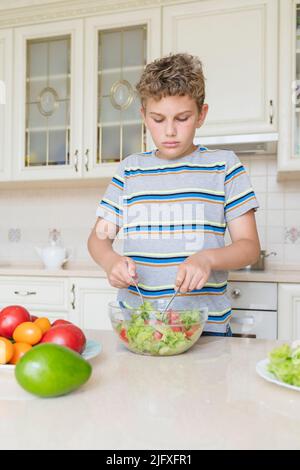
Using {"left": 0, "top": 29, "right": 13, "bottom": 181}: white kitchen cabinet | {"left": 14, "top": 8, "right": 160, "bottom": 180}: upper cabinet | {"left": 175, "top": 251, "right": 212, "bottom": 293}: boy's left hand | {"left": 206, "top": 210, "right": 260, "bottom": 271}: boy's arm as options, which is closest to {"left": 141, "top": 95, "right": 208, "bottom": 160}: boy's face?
{"left": 206, "top": 210, "right": 260, "bottom": 271}: boy's arm

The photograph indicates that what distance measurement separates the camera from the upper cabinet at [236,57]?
7.27ft

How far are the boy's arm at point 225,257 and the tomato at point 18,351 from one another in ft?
0.89

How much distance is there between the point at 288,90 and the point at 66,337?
73.0 inches

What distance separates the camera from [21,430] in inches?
20.1

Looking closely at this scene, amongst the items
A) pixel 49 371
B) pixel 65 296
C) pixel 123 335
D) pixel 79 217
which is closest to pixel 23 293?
pixel 65 296

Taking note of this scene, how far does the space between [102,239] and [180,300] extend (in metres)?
0.25

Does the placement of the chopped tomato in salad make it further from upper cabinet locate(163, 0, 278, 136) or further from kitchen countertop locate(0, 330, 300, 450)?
upper cabinet locate(163, 0, 278, 136)

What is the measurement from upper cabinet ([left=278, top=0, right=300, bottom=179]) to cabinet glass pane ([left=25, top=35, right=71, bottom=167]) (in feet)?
3.66

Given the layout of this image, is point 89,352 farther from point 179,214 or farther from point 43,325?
point 179,214

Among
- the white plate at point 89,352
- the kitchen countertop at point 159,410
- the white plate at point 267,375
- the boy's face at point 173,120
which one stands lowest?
the kitchen countertop at point 159,410

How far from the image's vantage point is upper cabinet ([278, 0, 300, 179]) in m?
2.19

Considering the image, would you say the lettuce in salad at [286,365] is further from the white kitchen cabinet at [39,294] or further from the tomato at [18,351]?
the white kitchen cabinet at [39,294]

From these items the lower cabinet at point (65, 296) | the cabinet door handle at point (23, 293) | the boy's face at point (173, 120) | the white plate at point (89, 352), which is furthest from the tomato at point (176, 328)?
the cabinet door handle at point (23, 293)

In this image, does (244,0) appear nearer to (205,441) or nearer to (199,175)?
(199,175)
